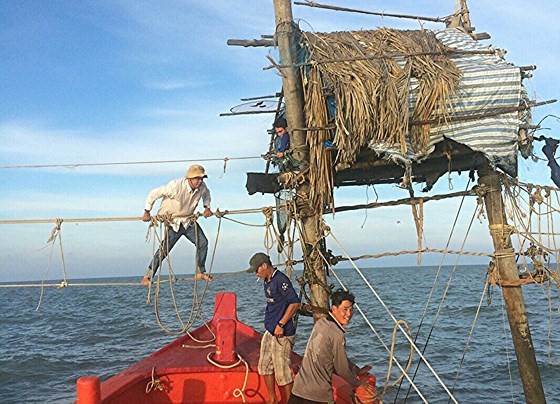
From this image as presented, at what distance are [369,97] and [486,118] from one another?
131 cm

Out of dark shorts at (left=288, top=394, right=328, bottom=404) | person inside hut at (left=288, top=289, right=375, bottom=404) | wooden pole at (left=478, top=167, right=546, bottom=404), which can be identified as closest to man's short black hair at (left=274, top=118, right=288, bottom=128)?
wooden pole at (left=478, top=167, right=546, bottom=404)

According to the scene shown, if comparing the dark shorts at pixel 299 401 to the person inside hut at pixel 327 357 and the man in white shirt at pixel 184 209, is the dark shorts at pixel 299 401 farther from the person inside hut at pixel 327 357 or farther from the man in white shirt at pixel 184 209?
the man in white shirt at pixel 184 209

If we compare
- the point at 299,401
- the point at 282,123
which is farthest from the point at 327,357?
the point at 282,123

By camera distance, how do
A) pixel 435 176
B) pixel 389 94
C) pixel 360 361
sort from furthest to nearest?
pixel 360 361 < pixel 435 176 < pixel 389 94

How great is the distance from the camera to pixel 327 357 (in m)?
4.16

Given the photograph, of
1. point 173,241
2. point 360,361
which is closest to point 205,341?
point 173,241

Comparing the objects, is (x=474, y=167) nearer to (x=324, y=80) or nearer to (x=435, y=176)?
(x=435, y=176)

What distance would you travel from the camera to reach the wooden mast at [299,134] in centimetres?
571

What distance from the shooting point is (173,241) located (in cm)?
655

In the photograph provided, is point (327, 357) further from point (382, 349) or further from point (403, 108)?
point (382, 349)

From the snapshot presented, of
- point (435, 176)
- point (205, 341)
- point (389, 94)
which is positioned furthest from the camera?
point (205, 341)

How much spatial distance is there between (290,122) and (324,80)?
0.59 metres

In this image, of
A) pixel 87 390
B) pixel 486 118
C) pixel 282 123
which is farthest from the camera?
pixel 282 123

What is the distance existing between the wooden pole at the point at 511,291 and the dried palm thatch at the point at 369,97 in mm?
1071
